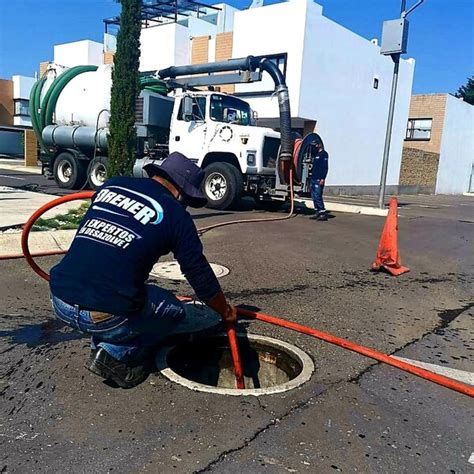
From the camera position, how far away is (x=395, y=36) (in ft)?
43.5

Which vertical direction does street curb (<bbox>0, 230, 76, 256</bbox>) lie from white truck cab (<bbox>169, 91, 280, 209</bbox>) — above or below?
below

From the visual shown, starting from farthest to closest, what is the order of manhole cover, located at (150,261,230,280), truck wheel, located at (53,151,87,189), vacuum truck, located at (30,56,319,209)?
1. truck wheel, located at (53,151,87,189)
2. vacuum truck, located at (30,56,319,209)
3. manhole cover, located at (150,261,230,280)

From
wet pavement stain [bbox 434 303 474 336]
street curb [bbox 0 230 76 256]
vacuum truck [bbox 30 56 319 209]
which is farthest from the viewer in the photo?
vacuum truck [bbox 30 56 319 209]

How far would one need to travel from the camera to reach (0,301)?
4.66m

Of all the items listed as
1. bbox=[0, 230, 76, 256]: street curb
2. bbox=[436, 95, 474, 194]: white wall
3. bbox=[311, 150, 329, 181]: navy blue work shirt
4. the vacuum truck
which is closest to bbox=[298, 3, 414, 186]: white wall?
the vacuum truck

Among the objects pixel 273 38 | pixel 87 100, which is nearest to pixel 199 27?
pixel 273 38

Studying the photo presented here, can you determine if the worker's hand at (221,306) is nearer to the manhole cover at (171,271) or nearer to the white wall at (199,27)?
the manhole cover at (171,271)

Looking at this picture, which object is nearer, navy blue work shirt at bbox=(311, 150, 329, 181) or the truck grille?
navy blue work shirt at bbox=(311, 150, 329, 181)

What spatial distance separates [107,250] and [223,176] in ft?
30.1

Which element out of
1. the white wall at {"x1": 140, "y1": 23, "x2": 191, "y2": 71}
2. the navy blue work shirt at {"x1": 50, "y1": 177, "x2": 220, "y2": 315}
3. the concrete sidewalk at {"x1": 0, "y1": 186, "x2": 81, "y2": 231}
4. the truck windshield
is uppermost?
the white wall at {"x1": 140, "y1": 23, "x2": 191, "y2": 71}

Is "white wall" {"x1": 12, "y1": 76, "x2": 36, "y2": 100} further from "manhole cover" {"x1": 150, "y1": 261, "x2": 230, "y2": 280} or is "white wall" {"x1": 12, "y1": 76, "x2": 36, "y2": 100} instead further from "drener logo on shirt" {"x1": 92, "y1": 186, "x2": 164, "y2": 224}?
"drener logo on shirt" {"x1": 92, "y1": 186, "x2": 164, "y2": 224}

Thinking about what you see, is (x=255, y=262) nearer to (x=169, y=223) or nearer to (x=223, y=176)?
(x=169, y=223)

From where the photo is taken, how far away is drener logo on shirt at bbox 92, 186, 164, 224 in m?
2.83

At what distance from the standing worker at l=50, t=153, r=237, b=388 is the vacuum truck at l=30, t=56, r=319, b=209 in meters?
8.65
